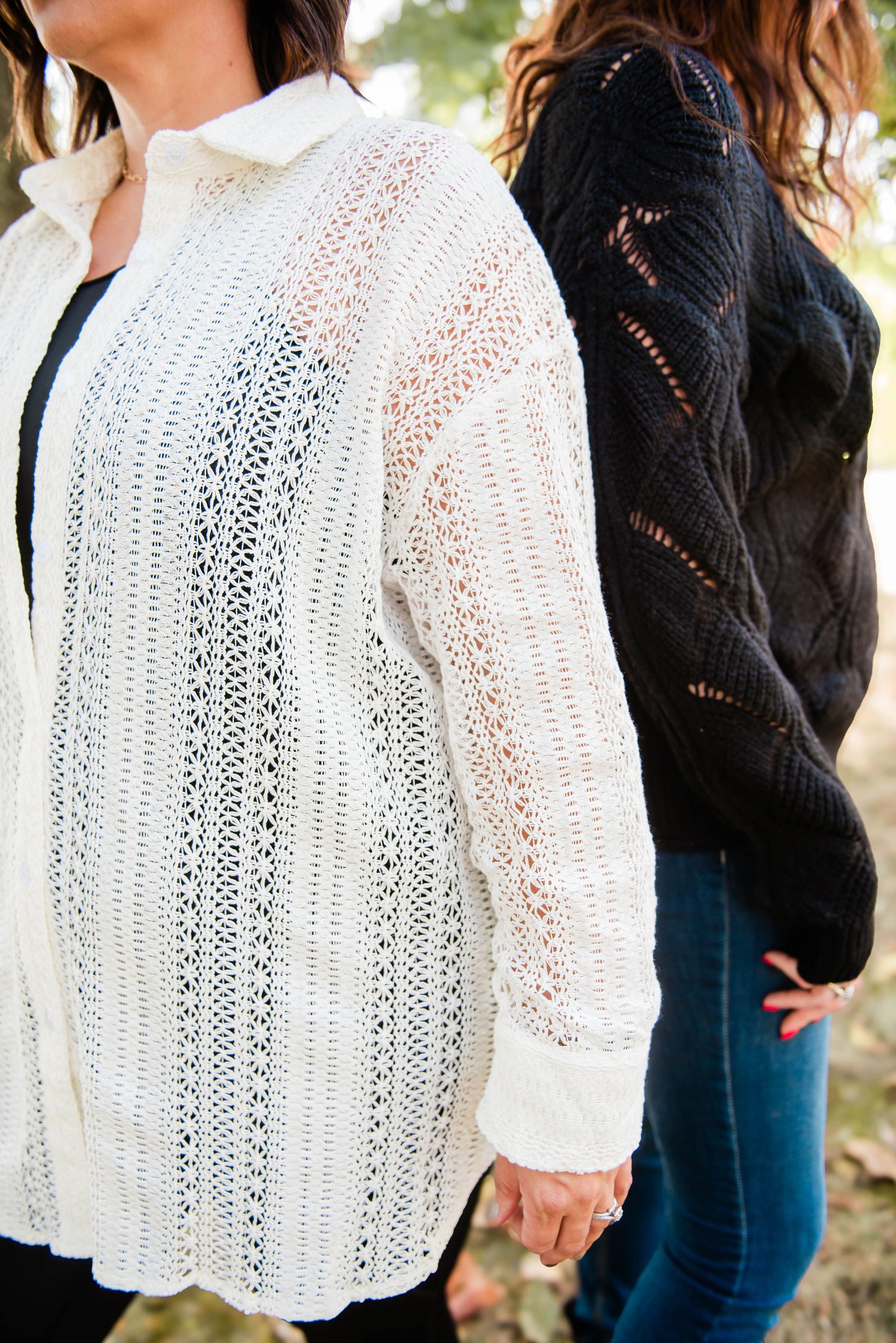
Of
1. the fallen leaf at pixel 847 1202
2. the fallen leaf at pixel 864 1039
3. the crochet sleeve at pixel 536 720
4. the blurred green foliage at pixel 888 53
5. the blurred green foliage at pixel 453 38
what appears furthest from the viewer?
the blurred green foliage at pixel 453 38

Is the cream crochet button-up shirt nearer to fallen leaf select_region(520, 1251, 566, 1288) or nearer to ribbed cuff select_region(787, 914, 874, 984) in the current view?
ribbed cuff select_region(787, 914, 874, 984)

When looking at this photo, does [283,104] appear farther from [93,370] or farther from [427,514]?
[427,514]

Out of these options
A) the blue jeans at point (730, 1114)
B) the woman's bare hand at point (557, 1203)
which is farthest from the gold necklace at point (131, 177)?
the woman's bare hand at point (557, 1203)

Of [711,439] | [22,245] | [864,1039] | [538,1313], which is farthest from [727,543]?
[864,1039]

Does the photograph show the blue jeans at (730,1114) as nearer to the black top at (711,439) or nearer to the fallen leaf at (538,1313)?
the black top at (711,439)

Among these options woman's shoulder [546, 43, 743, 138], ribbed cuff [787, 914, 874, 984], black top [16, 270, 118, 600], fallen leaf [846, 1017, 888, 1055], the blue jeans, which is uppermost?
woman's shoulder [546, 43, 743, 138]

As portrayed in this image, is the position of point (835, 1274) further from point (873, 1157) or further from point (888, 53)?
point (888, 53)

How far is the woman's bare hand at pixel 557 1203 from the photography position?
1132 millimetres

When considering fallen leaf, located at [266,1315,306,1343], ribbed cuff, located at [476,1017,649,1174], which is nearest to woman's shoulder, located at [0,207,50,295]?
ribbed cuff, located at [476,1017,649,1174]

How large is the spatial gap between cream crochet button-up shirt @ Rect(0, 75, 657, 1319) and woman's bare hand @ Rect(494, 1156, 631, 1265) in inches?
1.7

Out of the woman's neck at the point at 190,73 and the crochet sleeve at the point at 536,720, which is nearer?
the crochet sleeve at the point at 536,720

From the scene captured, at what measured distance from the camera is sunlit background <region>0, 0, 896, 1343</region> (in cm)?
223

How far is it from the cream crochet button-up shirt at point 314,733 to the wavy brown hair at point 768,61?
1.39 ft

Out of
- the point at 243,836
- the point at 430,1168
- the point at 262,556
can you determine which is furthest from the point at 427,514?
the point at 430,1168
